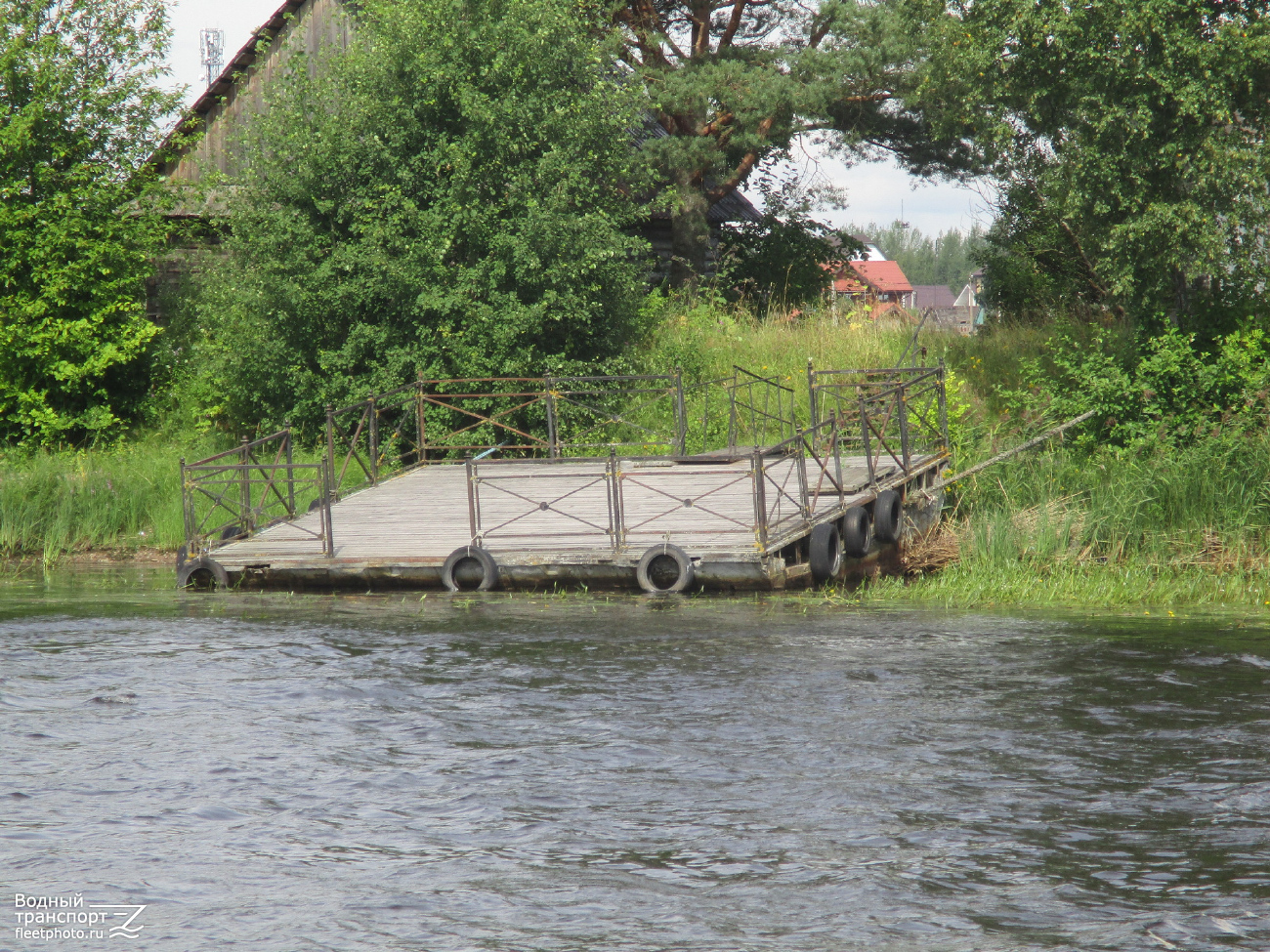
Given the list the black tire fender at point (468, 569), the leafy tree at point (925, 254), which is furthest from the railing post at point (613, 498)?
the leafy tree at point (925, 254)

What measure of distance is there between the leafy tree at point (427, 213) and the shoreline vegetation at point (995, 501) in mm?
2499

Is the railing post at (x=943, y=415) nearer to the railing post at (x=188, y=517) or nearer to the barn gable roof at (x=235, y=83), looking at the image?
the railing post at (x=188, y=517)

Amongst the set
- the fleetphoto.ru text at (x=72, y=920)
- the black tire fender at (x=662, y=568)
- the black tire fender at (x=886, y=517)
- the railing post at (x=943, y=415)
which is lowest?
the fleetphoto.ru text at (x=72, y=920)

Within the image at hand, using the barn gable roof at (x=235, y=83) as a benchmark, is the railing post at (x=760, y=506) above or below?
below

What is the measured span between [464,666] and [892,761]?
13.3ft

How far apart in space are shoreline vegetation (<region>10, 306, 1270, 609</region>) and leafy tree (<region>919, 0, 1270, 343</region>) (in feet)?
7.28

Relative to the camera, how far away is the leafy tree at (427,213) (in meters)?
19.8

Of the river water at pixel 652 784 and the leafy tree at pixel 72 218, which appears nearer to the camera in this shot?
the river water at pixel 652 784

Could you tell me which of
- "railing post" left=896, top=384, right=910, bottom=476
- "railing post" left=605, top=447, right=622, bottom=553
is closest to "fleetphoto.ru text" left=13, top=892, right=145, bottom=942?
"railing post" left=605, top=447, right=622, bottom=553

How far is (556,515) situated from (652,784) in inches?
322

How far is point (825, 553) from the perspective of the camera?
1355cm

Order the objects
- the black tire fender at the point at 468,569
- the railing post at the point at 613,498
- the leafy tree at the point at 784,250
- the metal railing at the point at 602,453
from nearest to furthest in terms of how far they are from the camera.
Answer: the railing post at the point at 613,498
the black tire fender at the point at 468,569
the metal railing at the point at 602,453
the leafy tree at the point at 784,250

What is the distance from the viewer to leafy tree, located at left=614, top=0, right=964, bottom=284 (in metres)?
25.0

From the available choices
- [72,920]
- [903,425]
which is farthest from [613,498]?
[72,920]
